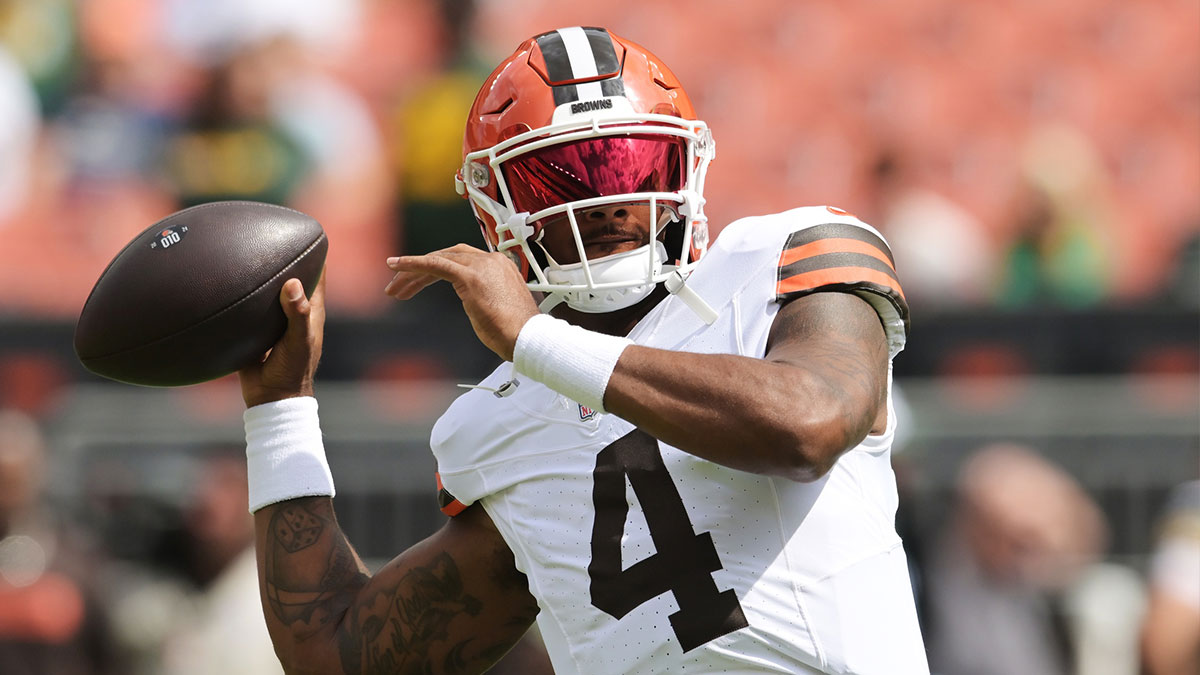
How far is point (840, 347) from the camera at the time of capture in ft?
7.26

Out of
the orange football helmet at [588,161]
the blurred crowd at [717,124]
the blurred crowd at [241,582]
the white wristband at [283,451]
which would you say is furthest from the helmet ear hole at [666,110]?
the blurred crowd at [717,124]

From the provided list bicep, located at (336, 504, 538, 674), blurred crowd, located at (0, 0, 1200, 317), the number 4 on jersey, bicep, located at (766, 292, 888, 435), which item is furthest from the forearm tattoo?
blurred crowd, located at (0, 0, 1200, 317)

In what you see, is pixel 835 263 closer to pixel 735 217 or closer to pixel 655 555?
pixel 655 555

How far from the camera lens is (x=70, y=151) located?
7473 mm

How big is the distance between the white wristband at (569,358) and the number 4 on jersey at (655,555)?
27cm

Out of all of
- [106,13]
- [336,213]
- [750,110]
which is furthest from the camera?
[750,110]

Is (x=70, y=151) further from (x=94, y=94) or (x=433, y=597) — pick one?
(x=433, y=597)

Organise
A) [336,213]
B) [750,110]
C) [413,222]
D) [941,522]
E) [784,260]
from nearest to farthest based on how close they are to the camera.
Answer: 1. [784,260]
2. [941,522]
3. [413,222]
4. [336,213]
5. [750,110]

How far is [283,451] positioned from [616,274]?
73cm

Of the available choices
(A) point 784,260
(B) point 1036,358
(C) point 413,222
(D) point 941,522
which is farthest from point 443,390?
(A) point 784,260

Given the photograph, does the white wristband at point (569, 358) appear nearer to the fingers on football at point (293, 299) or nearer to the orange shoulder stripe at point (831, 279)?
the orange shoulder stripe at point (831, 279)

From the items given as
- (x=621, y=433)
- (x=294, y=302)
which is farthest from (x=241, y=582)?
(x=621, y=433)

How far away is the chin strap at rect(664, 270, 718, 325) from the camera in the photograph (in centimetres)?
241

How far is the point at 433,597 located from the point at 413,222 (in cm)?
331
